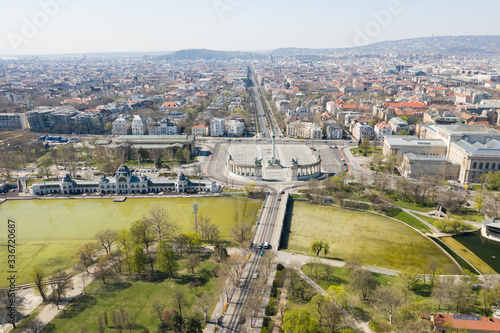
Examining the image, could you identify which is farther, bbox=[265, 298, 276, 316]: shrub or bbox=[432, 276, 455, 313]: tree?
bbox=[265, 298, 276, 316]: shrub

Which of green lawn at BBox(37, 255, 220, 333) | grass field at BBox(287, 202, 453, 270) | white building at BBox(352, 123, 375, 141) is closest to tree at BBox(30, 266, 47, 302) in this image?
green lawn at BBox(37, 255, 220, 333)

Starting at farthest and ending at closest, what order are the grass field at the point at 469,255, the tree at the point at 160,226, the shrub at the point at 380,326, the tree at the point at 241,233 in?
the tree at the point at 160,226, the tree at the point at 241,233, the grass field at the point at 469,255, the shrub at the point at 380,326

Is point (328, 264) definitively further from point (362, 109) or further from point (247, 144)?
point (362, 109)

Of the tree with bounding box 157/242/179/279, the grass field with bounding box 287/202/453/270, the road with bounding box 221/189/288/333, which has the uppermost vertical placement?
the tree with bounding box 157/242/179/279

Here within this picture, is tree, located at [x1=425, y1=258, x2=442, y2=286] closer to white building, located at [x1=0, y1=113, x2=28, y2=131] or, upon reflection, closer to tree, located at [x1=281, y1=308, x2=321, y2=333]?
tree, located at [x1=281, y1=308, x2=321, y2=333]

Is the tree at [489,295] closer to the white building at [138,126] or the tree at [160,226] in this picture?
the tree at [160,226]

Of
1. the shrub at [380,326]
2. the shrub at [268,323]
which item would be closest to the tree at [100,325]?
the shrub at [268,323]

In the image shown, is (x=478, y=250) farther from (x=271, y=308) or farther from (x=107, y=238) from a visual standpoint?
(x=107, y=238)
